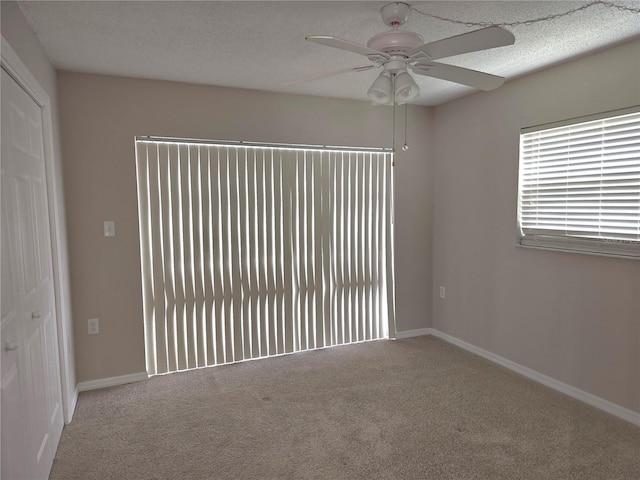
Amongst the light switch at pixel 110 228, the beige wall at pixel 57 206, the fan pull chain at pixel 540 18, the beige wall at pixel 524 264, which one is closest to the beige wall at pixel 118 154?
the light switch at pixel 110 228

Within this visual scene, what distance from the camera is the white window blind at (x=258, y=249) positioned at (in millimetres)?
3343

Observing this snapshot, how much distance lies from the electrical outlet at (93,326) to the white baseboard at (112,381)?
0.37 meters

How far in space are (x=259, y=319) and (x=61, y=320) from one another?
60.8 inches

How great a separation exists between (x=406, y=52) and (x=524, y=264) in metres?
2.22

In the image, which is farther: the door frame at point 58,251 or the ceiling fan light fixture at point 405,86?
the door frame at point 58,251

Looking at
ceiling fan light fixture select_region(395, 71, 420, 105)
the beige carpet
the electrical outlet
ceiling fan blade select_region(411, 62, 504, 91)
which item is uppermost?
ceiling fan blade select_region(411, 62, 504, 91)

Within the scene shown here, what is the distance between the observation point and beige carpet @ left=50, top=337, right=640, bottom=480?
7.29ft

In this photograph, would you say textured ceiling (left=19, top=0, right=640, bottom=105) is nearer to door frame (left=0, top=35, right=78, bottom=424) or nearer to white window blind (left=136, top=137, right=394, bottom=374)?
door frame (left=0, top=35, right=78, bottom=424)

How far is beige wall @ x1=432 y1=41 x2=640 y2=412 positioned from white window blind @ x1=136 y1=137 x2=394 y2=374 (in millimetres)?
645

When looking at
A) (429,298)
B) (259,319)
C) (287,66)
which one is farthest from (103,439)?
(429,298)

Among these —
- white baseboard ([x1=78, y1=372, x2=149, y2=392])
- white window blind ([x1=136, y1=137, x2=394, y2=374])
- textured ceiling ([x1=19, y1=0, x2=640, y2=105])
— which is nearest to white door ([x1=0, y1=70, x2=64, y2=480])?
textured ceiling ([x1=19, y1=0, x2=640, y2=105])

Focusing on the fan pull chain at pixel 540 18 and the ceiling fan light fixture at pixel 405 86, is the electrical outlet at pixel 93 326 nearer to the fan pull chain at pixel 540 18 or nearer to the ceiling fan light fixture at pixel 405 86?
the ceiling fan light fixture at pixel 405 86

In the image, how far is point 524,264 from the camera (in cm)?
336

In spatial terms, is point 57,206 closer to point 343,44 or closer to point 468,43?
A: point 343,44
